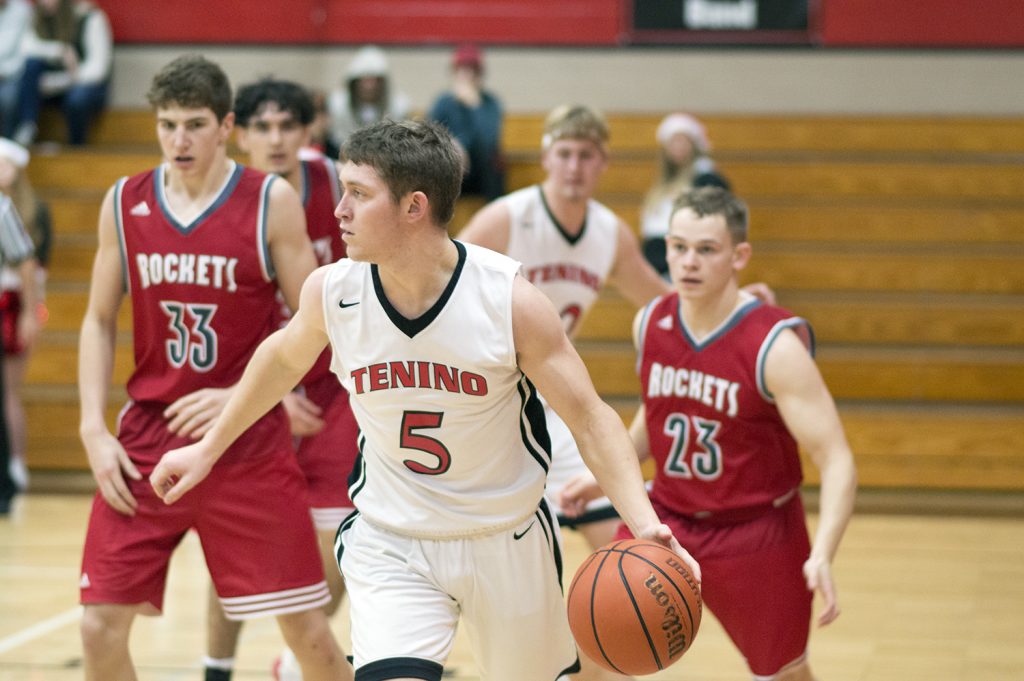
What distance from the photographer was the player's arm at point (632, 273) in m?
5.15

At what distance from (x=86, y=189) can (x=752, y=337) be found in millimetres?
8447

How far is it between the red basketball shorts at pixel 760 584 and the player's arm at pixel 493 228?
1.43m

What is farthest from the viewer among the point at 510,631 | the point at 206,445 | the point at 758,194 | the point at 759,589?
the point at 758,194

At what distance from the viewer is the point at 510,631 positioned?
3.24 meters

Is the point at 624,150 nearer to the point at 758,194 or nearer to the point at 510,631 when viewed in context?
the point at 758,194

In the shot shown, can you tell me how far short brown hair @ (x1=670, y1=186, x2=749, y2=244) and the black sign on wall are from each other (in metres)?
8.09

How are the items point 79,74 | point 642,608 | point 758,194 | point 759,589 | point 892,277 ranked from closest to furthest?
point 642,608
point 759,589
point 892,277
point 758,194
point 79,74

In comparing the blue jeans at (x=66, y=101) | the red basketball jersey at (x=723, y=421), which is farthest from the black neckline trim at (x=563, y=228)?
the blue jeans at (x=66, y=101)

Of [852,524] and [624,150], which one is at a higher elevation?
[624,150]

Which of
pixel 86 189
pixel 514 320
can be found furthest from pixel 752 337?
pixel 86 189

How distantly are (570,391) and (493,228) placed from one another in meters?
1.98

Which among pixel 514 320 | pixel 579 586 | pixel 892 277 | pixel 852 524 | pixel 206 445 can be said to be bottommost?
pixel 852 524

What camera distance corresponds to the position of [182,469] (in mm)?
3459

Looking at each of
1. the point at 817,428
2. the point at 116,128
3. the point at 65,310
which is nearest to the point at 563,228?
the point at 817,428
